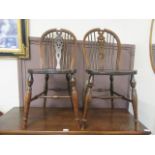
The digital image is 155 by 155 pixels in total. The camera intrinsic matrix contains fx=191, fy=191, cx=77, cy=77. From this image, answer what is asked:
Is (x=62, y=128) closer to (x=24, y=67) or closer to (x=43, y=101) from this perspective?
(x=43, y=101)

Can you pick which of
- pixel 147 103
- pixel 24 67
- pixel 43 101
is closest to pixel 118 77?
pixel 147 103

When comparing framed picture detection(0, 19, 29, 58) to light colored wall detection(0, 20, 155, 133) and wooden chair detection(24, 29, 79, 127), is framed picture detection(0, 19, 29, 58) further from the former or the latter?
wooden chair detection(24, 29, 79, 127)

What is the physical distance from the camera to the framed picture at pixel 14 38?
161 cm

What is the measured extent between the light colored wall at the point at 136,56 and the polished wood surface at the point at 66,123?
0.65 ft

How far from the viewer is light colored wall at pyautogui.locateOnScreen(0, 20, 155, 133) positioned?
1.69 meters

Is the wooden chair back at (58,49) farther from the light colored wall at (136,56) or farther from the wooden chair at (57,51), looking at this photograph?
the light colored wall at (136,56)

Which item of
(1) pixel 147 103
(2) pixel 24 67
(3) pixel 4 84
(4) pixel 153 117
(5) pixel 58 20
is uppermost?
(5) pixel 58 20

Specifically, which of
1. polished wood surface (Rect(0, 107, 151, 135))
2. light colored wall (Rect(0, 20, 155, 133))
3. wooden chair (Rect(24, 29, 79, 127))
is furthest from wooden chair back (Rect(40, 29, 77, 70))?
polished wood surface (Rect(0, 107, 151, 135))

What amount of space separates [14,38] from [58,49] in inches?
16.1

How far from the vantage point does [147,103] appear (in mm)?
1785

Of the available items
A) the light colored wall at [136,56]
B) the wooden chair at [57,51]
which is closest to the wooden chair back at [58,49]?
the wooden chair at [57,51]
